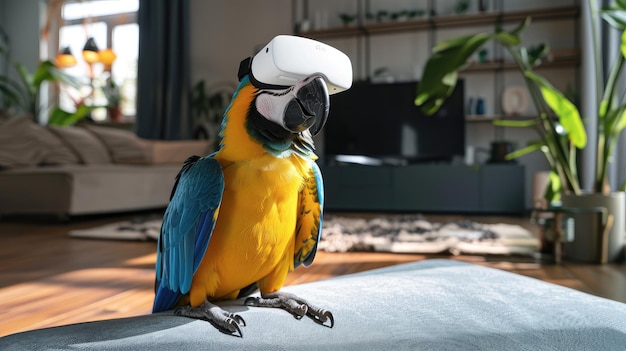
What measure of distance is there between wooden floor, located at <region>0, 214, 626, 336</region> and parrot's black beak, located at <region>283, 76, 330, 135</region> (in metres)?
0.78

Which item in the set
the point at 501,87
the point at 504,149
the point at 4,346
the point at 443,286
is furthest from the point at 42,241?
the point at 501,87

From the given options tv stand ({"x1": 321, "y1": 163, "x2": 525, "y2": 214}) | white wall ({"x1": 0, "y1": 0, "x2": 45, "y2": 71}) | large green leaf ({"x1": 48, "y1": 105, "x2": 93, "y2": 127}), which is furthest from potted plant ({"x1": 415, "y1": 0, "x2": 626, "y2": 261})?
white wall ({"x1": 0, "y1": 0, "x2": 45, "y2": 71})

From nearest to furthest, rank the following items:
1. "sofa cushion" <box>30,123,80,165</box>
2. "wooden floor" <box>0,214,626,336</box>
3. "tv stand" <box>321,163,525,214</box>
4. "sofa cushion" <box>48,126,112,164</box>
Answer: "wooden floor" <box>0,214,626,336</box>, "sofa cushion" <box>30,123,80,165</box>, "sofa cushion" <box>48,126,112,164</box>, "tv stand" <box>321,163,525,214</box>

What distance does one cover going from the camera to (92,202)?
10.5 ft

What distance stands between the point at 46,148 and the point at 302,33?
258cm

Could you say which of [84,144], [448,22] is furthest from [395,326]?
[448,22]

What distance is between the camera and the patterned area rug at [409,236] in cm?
203

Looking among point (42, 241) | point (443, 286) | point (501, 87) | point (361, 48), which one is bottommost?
point (42, 241)

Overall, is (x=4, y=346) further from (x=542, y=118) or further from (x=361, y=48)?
(x=361, y=48)

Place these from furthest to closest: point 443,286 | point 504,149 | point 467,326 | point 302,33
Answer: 1. point 302,33
2. point 504,149
3. point 443,286
4. point 467,326

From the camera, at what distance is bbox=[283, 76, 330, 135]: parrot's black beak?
23.0 inches

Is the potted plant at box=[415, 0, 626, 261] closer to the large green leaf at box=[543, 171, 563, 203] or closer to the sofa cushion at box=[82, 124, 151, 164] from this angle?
the large green leaf at box=[543, 171, 563, 203]

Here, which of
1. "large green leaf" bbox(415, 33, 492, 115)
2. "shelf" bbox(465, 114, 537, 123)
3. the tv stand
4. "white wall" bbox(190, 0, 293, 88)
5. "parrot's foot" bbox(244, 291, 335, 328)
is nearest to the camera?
"parrot's foot" bbox(244, 291, 335, 328)

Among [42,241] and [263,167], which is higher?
[263,167]
